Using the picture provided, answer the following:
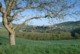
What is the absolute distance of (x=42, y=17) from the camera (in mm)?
17625

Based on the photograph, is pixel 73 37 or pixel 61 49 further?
pixel 73 37

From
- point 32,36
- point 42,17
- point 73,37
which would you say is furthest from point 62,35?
point 42,17

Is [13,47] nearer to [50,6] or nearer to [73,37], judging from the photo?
[50,6]

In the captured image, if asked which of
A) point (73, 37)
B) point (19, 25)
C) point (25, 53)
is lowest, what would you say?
point (73, 37)

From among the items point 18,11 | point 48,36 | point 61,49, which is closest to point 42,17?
point 18,11

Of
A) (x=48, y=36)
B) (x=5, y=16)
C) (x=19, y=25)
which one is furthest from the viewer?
(x=48, y=36)

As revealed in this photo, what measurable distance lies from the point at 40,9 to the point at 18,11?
154cm

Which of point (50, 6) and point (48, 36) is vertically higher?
point (50, 6)

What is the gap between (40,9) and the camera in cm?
1727

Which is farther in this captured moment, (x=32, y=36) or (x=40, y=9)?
(x=32, y=36)

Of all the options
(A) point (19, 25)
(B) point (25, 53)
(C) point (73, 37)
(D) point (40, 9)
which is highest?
(D) point (40, 9)

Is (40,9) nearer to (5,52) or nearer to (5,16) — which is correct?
(5,16)

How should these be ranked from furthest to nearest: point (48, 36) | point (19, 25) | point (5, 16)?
point (48, 36), point (19, 25), point (5, 16)

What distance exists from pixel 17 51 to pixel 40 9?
4.66 meters
